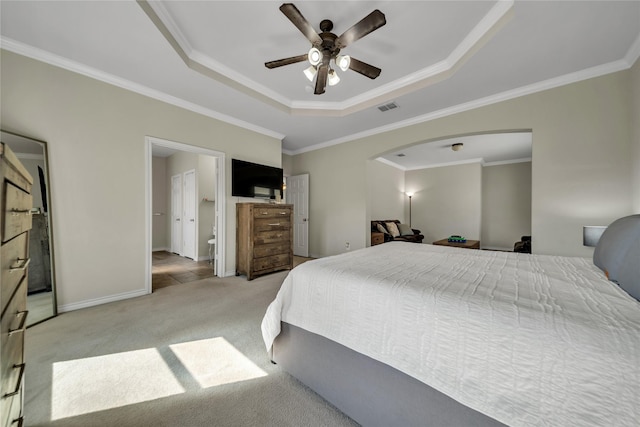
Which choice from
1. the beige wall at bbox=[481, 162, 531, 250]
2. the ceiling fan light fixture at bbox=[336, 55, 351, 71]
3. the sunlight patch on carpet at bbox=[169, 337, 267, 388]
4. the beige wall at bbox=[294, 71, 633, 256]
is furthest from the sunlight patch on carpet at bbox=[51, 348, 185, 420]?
the beige wall at bbox=[481, 162, 531, 250]

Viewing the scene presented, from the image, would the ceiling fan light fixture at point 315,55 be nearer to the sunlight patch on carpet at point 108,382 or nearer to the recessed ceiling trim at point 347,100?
the recessed ceiling trim at point 347,100

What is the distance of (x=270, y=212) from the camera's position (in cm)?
381

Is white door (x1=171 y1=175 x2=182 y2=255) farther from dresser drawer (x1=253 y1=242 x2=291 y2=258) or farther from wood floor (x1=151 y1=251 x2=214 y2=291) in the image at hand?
dresser drawer (x1=253 y1=242 x2=291 y2=258)

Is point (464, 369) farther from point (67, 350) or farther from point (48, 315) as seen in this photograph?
point (48, 315)

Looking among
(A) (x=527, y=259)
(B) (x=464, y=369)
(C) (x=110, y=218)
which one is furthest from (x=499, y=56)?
(C) (x=110, y=218)

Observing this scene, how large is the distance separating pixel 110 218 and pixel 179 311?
4.67ft

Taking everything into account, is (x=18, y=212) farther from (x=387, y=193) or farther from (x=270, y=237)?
(x=387, y=193)

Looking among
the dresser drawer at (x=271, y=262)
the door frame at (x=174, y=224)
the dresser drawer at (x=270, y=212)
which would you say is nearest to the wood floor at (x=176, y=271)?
the door frame at (x=174, y=224)

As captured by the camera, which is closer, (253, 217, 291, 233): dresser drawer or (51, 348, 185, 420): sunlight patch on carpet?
(51, 348, 185, 420): sunlight patch on carpet

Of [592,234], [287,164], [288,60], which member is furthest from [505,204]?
[288,60]

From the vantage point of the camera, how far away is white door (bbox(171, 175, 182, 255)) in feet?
18.6

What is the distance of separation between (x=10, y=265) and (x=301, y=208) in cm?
487

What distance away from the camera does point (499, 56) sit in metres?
2.31

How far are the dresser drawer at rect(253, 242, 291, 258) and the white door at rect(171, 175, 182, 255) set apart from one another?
3.18 metres
